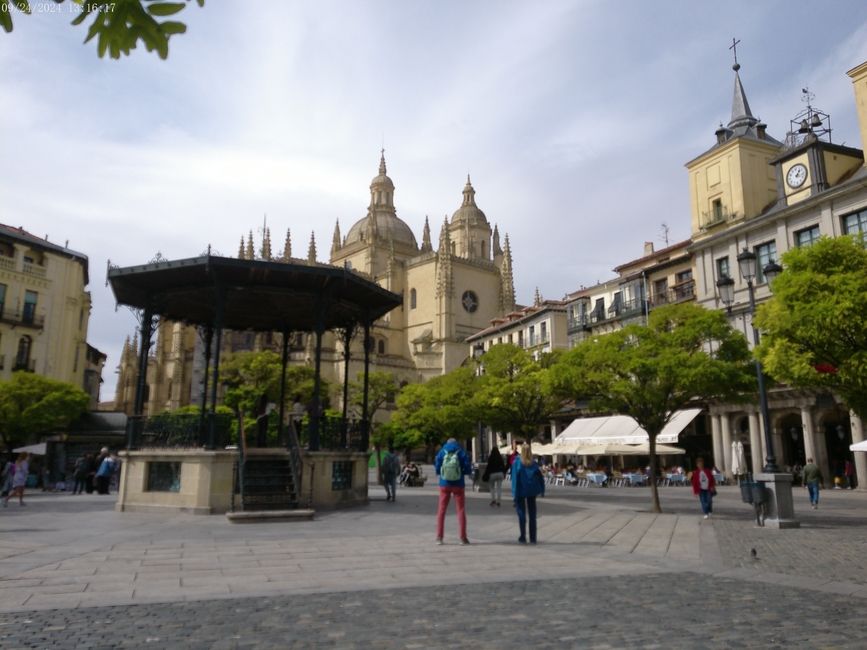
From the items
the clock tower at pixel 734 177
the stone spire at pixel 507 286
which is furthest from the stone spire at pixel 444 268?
the clock tower at pixel 734 177

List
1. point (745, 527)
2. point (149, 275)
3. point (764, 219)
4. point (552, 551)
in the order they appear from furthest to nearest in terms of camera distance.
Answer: point (764, 219), point (149, 275), point (745, 527), point (552, 551)

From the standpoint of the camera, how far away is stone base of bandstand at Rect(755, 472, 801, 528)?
13.0m

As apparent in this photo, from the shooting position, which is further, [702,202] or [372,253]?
[372,253]

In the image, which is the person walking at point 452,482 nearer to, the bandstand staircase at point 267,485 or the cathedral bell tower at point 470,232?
the bandstand staircase at point 267,485

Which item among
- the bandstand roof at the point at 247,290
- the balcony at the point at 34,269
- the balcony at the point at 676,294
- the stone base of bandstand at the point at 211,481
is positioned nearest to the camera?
the stone base of bandstand at the point at 211,481

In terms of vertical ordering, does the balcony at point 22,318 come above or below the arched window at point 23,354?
above

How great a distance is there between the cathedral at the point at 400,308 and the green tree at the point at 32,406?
1172 inches

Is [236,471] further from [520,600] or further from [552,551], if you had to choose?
[520,600]

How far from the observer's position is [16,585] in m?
6.55

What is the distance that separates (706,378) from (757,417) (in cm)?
1739

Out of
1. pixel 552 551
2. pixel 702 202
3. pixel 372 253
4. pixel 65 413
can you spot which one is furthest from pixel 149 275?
pixel 372 253

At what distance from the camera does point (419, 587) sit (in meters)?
6.70

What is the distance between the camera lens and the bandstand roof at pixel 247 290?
15469mm

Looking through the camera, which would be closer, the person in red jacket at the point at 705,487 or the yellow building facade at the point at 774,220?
the person in red jacket at the point at 705,487
